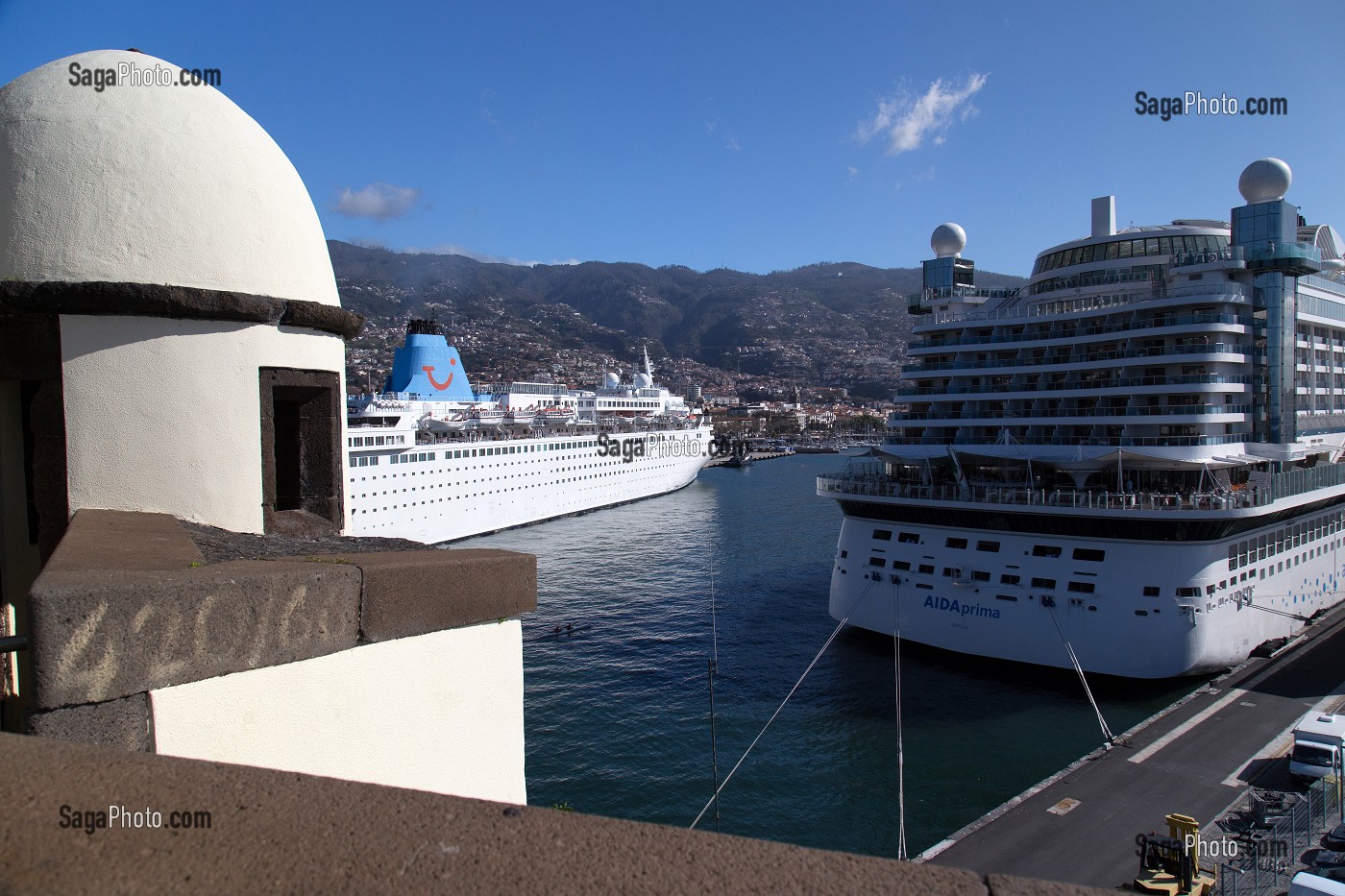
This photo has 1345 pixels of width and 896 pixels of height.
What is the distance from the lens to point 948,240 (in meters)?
23.4

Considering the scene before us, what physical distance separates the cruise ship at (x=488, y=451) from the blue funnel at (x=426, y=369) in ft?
0.23

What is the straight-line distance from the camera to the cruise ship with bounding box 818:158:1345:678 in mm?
14695

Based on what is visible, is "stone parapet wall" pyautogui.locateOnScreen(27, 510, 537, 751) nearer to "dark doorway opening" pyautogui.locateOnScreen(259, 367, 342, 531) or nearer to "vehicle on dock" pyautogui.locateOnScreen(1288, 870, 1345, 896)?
"dark doorway opening" pyautogui.locateOnScreen(259, 367, 342, 531)

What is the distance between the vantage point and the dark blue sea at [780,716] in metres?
11.1

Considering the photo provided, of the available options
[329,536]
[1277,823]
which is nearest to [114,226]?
[329,536]

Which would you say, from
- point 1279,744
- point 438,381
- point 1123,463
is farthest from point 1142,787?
point 438,381

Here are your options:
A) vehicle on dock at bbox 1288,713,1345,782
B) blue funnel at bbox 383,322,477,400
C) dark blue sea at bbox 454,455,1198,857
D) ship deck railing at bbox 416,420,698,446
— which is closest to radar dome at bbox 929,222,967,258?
dark blue sea at bbox 454,455,1198,857

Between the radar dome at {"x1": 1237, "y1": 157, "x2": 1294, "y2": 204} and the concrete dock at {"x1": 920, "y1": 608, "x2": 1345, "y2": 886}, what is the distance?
38.5ft

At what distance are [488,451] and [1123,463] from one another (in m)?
26.5

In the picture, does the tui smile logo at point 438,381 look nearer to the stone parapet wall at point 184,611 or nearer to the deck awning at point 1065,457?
the deck awning at point 1065,457

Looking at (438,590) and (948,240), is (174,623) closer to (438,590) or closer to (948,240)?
(438,590)

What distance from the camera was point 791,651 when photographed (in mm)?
17609

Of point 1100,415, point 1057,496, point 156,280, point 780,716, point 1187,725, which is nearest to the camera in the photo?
point 156,280

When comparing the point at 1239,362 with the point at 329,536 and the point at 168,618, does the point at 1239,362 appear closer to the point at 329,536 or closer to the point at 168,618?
the point at 329,536
